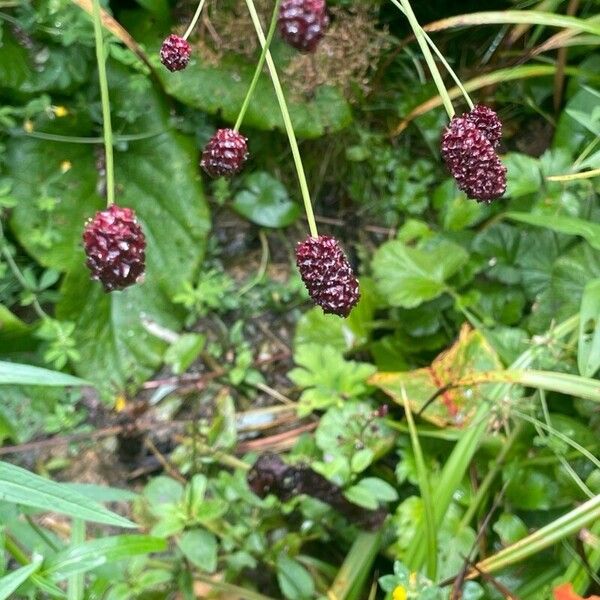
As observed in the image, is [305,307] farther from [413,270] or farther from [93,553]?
[93,553]

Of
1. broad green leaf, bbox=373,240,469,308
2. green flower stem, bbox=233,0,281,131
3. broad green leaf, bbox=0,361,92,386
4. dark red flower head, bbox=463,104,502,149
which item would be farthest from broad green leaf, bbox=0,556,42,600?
broad green leaf, bbox=373,240,469,308

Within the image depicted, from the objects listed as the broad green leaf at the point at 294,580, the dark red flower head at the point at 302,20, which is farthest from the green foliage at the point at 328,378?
the dark red flower head at the point at 302,20

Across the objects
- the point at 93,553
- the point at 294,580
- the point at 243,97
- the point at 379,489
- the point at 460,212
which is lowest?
the point at 294,580

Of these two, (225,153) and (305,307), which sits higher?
(225,153)

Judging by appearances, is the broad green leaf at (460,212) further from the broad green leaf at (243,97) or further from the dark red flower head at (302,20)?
the dark red flower head at (302,20)

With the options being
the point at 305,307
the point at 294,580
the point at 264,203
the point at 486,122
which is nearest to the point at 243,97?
the point at 264,203
